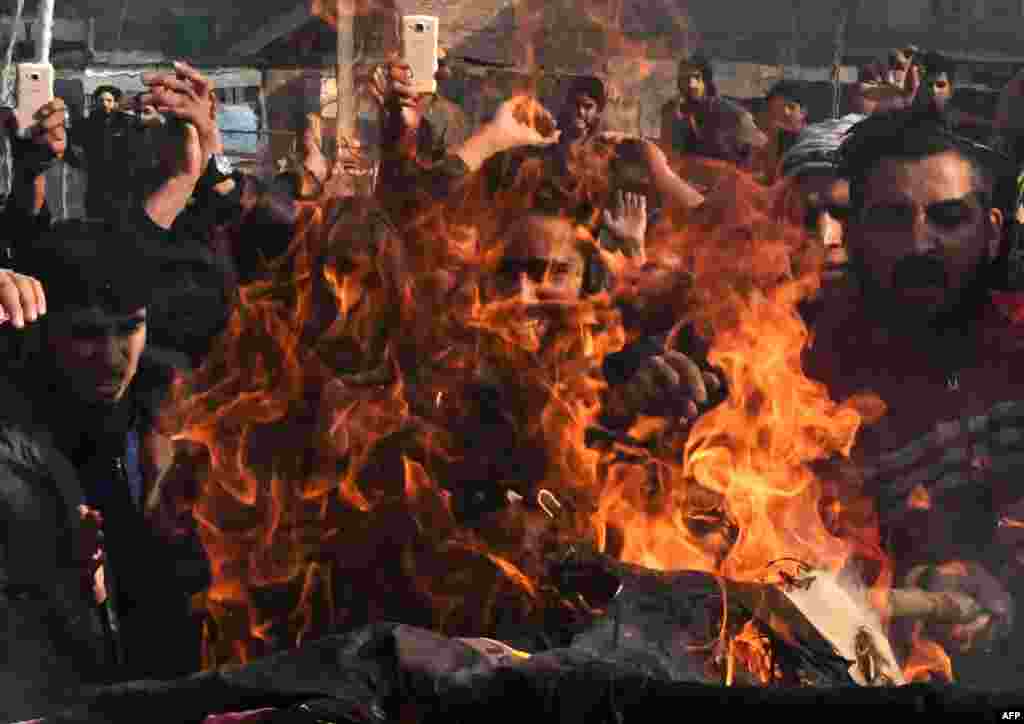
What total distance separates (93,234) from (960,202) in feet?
10.8

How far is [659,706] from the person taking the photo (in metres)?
4.56

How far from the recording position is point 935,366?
594 cm

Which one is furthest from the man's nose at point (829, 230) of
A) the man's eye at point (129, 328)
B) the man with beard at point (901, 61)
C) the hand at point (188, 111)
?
the man's eye at point (129, 328)

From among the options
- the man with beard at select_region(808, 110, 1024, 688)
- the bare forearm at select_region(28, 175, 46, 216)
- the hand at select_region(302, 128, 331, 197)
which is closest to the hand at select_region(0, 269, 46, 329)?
the bare forearm at select_region(28, 175, 46, 216)

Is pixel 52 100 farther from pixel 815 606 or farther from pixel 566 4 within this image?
pixel 815 606

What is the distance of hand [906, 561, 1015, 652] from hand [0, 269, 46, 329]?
3.44 meters

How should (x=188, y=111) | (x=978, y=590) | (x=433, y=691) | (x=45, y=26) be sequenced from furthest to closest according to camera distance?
(x=978, y=590) < (x=188, y=111) < (x=45, y=26) < (x=433, y=691)

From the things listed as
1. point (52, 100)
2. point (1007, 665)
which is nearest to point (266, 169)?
point (52, 100)

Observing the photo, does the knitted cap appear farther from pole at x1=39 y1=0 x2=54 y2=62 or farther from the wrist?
pole at x1=39 y1=0 x2=54 y2=62

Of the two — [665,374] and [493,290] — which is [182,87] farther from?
[665,374]

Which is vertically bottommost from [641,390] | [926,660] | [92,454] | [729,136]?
[926,660]

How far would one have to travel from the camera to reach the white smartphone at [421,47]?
5.71 metres

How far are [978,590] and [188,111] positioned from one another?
3496 mm

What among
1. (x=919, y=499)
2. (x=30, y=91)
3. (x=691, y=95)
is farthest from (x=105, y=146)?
(x=919, y=499)
